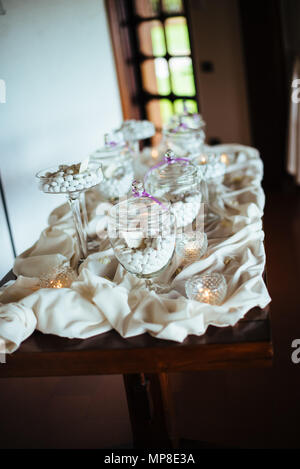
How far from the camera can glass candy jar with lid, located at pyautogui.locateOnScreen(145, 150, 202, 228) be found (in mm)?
1576

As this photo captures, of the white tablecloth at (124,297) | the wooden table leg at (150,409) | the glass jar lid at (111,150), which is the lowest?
the wooden table leg at (150,409)

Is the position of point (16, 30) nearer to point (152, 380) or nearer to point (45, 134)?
point (45, 134)

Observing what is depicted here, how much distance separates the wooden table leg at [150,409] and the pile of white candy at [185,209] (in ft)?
1.49

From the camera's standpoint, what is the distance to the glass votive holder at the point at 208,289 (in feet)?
3.94

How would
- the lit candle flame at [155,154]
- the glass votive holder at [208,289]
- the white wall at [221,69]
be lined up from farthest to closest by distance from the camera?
the white wall at [221,69] → the lit candle flame at [155,154] → the glass votive holder at [208,289]

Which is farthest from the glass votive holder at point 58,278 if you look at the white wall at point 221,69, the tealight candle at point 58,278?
the white wall at point 221,69

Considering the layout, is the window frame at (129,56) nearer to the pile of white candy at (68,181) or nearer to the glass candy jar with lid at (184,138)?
the glass candy jar with lid at (184,138)

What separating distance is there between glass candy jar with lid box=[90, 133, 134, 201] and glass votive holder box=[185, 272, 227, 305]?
2.50ft

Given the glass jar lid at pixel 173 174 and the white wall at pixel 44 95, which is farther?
the white wall at pixel 44 95

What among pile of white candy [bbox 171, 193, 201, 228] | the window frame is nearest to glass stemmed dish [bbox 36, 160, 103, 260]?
pile of white candy [bbox 171, 193, 201, 228]

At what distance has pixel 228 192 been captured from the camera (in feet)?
6.37

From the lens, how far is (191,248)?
143 cm

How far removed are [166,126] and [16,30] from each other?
2.37ft
